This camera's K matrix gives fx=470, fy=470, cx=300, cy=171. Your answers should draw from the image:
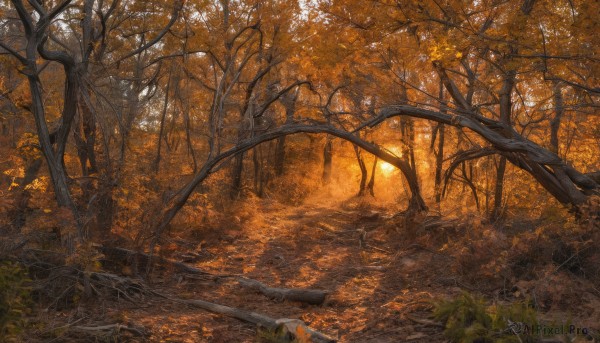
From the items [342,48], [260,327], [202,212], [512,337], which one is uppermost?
[342,48]

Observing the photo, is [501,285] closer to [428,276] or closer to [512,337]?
[428,276]

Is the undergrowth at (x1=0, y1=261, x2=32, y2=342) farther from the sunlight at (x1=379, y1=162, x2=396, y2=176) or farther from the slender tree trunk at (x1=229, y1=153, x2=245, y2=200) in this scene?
the sunlight at (x1=379, y1=162, x2=396, y2=176)

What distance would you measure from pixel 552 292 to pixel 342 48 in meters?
7.46

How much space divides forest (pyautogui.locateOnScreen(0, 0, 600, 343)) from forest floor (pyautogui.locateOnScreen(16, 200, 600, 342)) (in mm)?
43

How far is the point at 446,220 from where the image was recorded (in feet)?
36.9

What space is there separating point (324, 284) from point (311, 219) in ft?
24.6

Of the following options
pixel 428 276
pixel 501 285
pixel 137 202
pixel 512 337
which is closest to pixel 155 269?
pixel 137 202

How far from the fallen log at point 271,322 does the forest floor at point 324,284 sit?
14 centimetres

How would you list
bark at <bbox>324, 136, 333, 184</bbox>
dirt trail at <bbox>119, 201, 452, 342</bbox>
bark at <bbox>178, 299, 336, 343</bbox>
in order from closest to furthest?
bark at <bbox>178, 299, 336, 343</bbox>
dirt trail at <bbox>119, 201, 452, 342</bbox>
bark at <bbox>324, 136, 333, 184</bbox>

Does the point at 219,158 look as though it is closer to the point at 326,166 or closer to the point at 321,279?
the point at 321,279

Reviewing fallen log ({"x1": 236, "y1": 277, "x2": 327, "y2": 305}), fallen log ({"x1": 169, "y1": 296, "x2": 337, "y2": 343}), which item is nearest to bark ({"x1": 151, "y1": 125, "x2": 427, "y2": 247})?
fallen log ({"x1": 169, "y1": 296, "x2": 337, "y2": 343})

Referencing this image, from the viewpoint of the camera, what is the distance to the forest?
19.6ft

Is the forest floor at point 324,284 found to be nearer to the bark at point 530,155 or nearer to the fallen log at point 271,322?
the fallen log at point 271,322

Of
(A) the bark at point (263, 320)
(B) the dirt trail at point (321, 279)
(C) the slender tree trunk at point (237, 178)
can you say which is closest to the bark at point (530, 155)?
(B) the dirt trail at point (321, 279)
